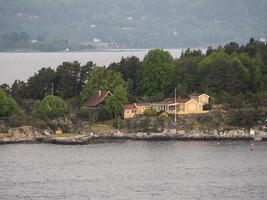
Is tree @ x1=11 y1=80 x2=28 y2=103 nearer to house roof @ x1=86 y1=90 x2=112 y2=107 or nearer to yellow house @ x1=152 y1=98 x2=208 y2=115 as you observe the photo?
house roof @ x1=86 y1=90 x2=112 y2=107

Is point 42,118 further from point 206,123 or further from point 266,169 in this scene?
point 266,169

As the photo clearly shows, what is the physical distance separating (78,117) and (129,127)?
415 cm

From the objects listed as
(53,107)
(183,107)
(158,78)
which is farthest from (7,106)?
(158,78)

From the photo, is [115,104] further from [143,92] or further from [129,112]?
[143,92]

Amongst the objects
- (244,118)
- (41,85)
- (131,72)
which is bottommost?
(244,118)

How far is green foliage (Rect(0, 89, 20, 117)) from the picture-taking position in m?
78.1

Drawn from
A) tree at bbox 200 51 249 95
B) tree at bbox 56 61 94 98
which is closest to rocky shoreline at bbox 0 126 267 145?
tree at bbox 200 51 249 95

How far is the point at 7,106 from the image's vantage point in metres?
78.4

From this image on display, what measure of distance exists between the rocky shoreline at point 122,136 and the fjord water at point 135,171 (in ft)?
4.78

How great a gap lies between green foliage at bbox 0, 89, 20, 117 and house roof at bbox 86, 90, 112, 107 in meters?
5.88

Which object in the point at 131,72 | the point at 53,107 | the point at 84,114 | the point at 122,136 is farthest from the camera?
the point at 131,72

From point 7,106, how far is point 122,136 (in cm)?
853

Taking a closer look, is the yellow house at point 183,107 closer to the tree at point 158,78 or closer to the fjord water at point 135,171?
the tree at point 158,78

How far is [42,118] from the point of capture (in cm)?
7794
